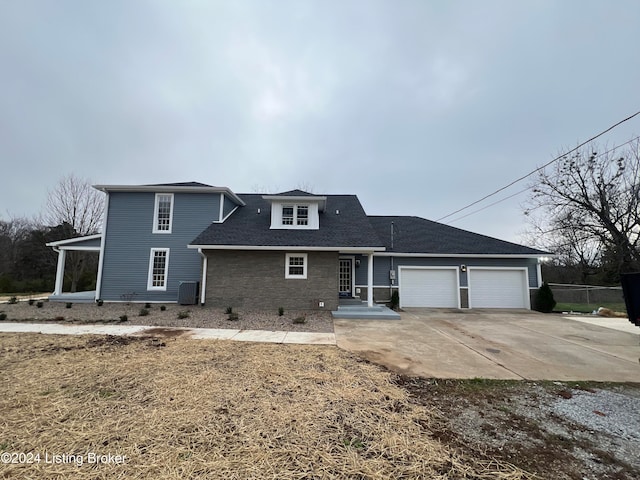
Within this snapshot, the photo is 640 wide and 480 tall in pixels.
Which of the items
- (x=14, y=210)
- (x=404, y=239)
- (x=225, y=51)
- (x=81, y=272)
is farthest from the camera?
(x=14, y=210)

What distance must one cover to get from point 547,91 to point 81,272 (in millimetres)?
30769

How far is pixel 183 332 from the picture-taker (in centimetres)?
735

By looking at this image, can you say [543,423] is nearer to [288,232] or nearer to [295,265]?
[295,265]

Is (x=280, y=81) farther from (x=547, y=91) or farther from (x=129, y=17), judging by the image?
(x=547, y=91)

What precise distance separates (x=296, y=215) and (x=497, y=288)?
429 inches

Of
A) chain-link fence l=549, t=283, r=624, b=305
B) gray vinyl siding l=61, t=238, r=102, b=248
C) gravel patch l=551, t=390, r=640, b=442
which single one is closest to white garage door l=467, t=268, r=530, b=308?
chain-link fence l=549, t=283, r=624, b=305

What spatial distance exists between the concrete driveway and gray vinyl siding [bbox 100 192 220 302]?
822 cm

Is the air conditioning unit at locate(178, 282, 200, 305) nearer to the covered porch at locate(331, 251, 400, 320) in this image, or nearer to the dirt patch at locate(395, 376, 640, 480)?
the covered porch at locate(331, 251, 400, 320)

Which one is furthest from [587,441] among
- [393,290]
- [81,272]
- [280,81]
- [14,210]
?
[14,210]

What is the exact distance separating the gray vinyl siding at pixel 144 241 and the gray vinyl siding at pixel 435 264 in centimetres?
799

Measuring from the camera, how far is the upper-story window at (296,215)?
12.8m

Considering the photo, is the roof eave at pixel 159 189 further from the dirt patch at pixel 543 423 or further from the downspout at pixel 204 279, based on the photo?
the dirt patch at pixel 543 423

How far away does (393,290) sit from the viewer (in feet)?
45.3

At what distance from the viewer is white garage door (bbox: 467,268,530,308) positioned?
13.8m
